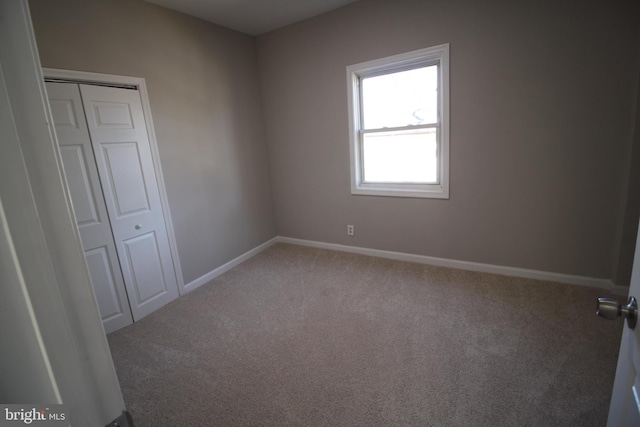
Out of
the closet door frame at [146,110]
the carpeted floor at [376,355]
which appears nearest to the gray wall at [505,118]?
the carpeted floor at [376,355]

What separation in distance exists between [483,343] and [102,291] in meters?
2.94

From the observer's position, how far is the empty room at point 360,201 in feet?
5.77

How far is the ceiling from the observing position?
8.87 ft

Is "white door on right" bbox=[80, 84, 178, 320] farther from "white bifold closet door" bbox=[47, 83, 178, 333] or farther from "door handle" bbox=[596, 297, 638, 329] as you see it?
"door handle" bbox=[596, 297, 638, 329]

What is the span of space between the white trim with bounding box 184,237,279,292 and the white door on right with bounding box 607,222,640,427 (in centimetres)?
314

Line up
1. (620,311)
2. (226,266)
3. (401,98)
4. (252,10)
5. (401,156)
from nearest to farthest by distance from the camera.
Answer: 1. (620,311)
2. (252,10)
3. (401,98)
4. (401,156)
5. (226,266)

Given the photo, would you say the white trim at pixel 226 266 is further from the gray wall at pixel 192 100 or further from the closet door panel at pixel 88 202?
the closet door panel at pixel 88 202

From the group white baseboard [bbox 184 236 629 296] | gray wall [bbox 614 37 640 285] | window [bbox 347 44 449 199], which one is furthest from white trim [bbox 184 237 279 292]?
gray wall [bbox 614 37 640 285]

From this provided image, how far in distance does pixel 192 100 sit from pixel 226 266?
187 centimetres

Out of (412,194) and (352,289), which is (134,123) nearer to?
(352,289)

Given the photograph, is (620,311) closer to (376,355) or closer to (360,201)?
(376,355)

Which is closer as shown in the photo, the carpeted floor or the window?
the carpeted floor

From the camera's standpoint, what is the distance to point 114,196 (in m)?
2.41

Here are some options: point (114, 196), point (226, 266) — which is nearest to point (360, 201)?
point (226, 266)
